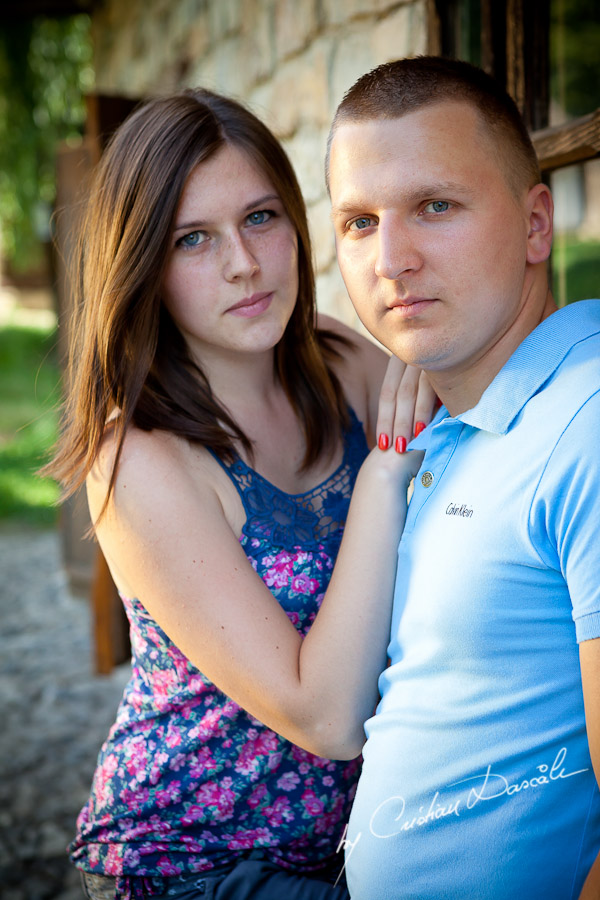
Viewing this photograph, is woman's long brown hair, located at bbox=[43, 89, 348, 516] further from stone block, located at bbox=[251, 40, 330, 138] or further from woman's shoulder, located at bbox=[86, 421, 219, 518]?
stone block, located at bbox=[251, 40, 330, 138]

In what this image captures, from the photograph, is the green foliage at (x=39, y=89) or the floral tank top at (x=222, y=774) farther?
the green foliage at (x=39, y=89)

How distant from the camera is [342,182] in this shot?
1280 mm

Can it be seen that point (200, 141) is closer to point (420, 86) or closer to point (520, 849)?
point (420, 86)

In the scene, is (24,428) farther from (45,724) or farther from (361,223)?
(361,223)

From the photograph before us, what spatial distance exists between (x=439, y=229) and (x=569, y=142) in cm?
66

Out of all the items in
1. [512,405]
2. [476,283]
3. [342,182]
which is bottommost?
[512,405]

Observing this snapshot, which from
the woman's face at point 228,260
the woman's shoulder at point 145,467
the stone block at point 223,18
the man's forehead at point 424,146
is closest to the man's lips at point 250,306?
the woman's face at point 228,260

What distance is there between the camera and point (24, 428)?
3.24 m

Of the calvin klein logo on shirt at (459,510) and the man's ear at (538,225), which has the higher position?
the man's ear at (538,225)

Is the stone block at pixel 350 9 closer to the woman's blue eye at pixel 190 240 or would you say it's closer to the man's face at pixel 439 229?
A: the woman's blue eye at pixel 190 240

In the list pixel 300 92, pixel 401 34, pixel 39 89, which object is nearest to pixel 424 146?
pixel 401 34

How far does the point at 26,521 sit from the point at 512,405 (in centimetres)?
702

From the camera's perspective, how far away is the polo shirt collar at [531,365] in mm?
1164

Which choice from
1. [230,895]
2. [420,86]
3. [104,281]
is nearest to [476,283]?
[420,86]
